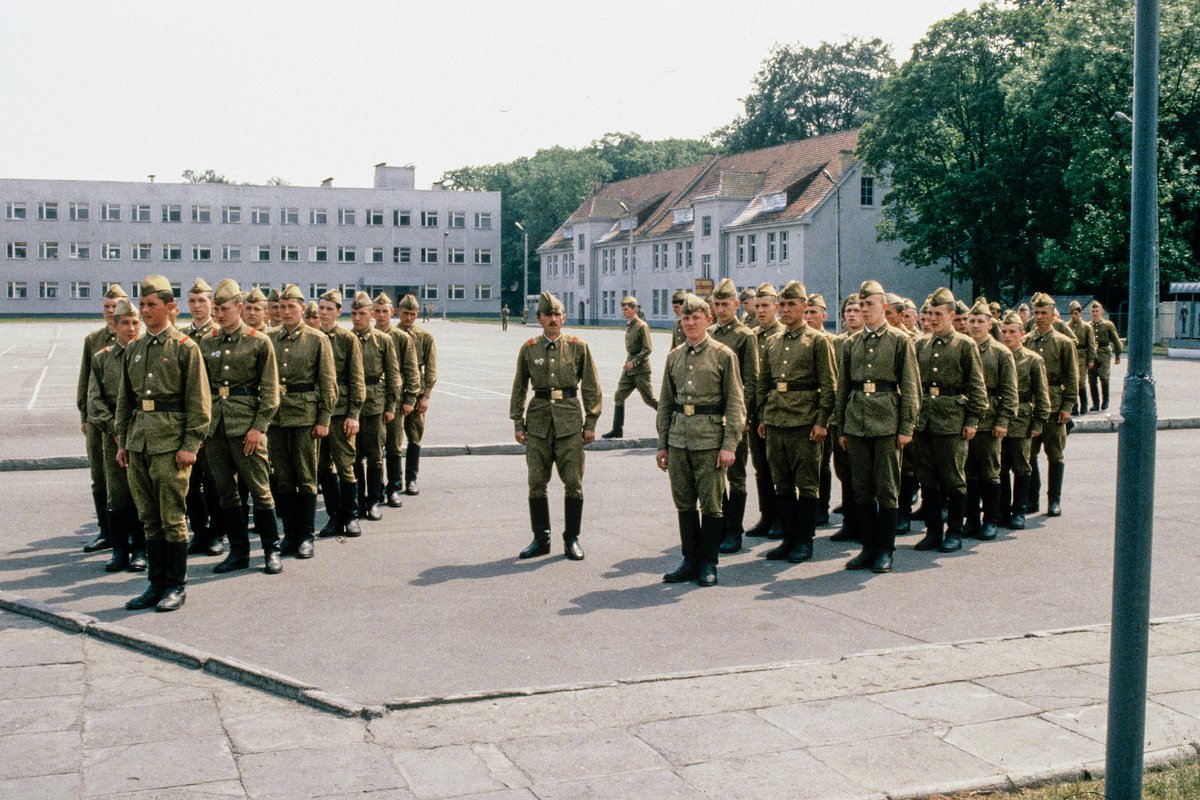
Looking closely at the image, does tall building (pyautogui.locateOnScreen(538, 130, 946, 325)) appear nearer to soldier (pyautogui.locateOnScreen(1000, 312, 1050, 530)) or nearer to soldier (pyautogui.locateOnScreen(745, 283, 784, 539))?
soldier (pyautogui.locateOnScreen(1000, 312, 1050, 530))

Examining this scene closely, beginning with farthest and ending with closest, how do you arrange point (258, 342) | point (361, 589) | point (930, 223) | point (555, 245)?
point (555, 245) → point (930, 223) → point (258, 342) → point (361, 589)

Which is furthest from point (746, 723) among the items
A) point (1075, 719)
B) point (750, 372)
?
point (750, 372)

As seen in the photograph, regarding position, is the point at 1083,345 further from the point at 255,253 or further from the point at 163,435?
the point at 255,253

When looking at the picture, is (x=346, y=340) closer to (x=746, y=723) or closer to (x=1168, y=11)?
(x=746, y=723)

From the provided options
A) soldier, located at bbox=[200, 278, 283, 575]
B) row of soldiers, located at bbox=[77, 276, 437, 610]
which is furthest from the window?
soldier, located at bbox=[200, 278, 283, 575]

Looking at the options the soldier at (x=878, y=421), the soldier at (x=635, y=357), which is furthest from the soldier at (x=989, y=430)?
the soldier at (x=635, y=357)

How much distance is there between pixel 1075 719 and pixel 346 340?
287 inches

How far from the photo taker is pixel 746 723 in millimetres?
5738

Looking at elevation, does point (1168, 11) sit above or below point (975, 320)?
above

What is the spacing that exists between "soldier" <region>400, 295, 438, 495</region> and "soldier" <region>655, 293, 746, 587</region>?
4.46 m

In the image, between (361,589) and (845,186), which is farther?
(845,186)

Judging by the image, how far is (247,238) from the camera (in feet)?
340

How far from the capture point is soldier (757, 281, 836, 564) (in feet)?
32.7

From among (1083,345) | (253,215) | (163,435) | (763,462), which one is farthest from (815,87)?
(163,435)
